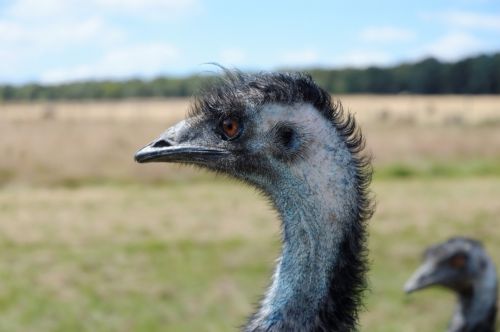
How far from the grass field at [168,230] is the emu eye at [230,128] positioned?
2.03 feet

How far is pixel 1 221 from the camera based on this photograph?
Result: 12.7 m

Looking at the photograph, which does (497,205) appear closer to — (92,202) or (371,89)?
(92,202)

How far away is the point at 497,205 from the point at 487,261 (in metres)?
7.88

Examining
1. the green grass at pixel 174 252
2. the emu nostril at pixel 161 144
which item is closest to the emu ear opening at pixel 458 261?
the green grass at pixel 174 252

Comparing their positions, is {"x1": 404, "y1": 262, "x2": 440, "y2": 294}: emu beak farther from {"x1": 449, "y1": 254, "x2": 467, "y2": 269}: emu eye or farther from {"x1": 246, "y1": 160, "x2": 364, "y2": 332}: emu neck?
{"x1": 246, "y1": 160, "x2": 364, "y2": 332}: emu neck

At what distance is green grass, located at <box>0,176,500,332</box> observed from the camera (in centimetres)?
859

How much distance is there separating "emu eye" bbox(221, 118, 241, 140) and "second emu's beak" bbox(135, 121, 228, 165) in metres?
0.06

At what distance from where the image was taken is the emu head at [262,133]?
8.77 feet

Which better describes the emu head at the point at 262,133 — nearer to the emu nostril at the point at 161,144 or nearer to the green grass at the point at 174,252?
the emu nostril at the point at 161,144

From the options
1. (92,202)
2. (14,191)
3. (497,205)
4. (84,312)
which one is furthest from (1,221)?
(497,205)

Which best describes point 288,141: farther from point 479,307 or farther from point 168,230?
point 168,230

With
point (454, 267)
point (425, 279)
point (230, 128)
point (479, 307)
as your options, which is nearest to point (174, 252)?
point (425, 279)

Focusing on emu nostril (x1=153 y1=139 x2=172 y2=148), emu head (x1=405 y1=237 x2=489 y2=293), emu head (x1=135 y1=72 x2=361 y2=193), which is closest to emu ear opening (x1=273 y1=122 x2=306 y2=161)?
emu head (x1=135 y1=72 x2=361 y2=193)

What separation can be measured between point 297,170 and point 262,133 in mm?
177
